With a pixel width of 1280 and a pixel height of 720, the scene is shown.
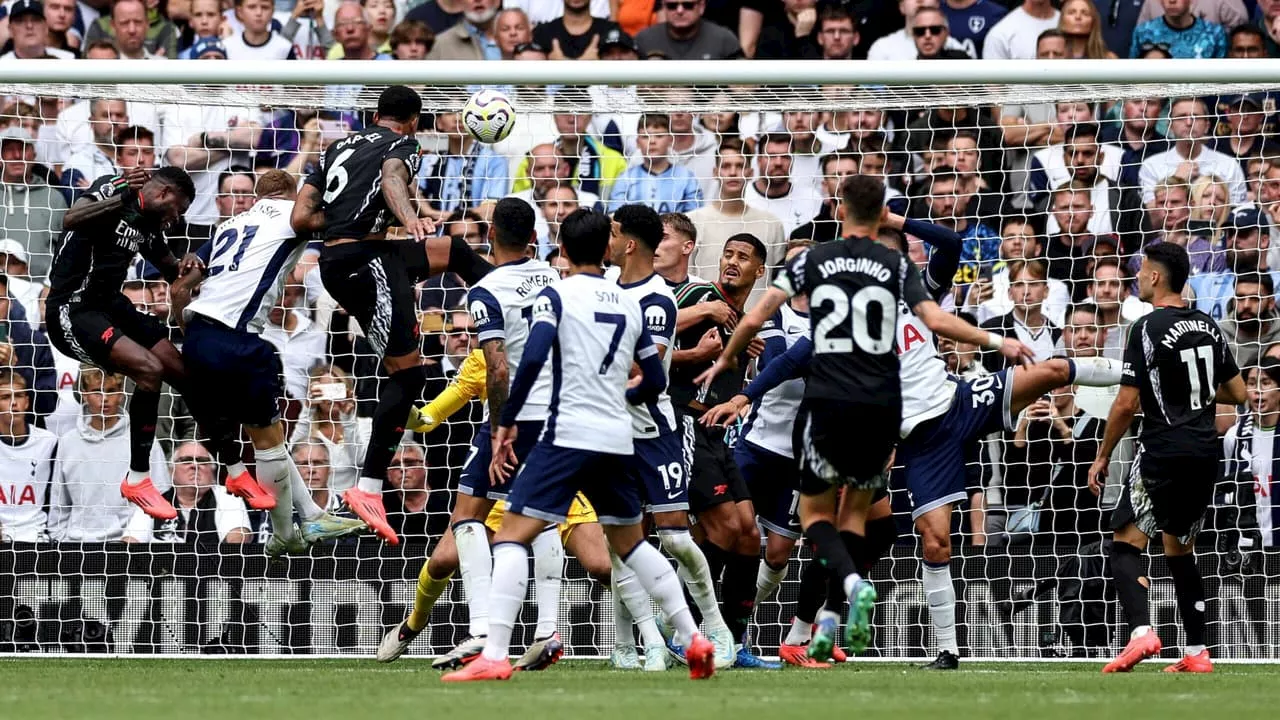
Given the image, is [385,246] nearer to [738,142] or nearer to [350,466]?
[350,466]

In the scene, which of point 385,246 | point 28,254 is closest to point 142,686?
point 385,246

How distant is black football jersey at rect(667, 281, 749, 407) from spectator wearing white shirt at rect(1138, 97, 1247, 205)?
13.1 feet

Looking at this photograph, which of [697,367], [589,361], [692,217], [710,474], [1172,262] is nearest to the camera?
[589,361]

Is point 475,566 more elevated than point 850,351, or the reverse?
point 850,351

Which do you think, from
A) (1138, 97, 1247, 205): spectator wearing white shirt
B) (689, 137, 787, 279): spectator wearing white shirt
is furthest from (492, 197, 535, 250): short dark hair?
(1138, 97, 1247, 205): spectator wearing white shirt

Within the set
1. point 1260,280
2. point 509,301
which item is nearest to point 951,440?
point 509,301

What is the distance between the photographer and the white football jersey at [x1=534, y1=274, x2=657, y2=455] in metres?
7.86

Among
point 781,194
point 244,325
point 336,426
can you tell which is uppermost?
Answer: point 781,194

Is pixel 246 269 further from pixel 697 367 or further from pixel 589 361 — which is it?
pixel 589 361

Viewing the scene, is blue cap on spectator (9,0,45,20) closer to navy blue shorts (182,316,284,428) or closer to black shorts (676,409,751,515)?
navy blue shorts (182,316,284,428)

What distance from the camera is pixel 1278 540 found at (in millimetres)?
11820

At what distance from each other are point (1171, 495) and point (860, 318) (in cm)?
251

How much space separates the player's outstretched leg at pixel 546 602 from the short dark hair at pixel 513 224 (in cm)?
158

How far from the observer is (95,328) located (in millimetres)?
10133
